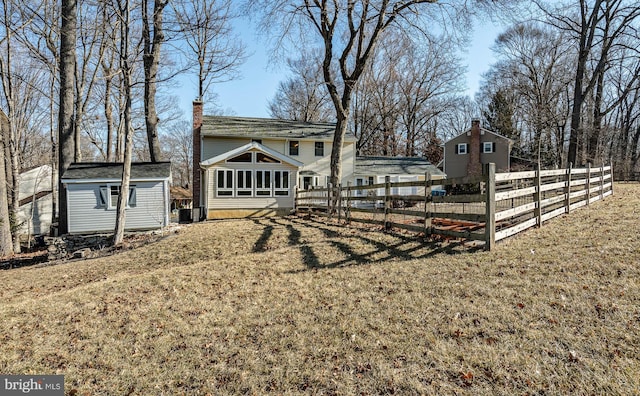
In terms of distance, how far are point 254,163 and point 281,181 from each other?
1.74 meters

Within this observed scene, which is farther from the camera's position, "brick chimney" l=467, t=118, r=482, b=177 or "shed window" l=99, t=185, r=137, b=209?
"brick chimney" l=467, t=118, r=482, b=177

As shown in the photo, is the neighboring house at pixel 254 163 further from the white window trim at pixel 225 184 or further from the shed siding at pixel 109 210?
the shed siding at pixel 109 210

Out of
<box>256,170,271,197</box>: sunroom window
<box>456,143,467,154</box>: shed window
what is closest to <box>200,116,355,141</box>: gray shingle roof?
<box>256,170,271,197</box>: sunroom window

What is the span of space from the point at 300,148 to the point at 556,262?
19919 millimetres

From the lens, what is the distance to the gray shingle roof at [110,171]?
14.7 m

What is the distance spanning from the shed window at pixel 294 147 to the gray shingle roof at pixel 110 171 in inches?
369

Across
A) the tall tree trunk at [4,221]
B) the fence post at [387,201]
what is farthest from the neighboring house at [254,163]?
the fence post at [387,201]

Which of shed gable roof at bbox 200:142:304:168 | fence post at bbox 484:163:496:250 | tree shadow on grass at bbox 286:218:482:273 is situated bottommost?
tree shadow on grass at bbox 286:218:482:273

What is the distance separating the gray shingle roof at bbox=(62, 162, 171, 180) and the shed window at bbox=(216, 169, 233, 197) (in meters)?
2.51

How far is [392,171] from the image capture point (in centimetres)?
2762

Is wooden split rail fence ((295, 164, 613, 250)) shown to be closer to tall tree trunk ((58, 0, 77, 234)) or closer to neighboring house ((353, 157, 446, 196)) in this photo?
tall tree trunk ((58, 0, 77, 234))

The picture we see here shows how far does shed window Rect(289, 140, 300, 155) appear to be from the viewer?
78.5ft

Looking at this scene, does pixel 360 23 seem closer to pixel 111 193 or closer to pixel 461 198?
pixel 461 198

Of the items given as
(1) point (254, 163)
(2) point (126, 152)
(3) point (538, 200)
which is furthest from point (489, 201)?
(1) point (254, 163)
